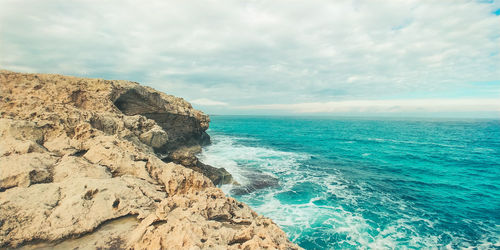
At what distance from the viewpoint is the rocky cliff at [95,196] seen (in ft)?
17.2

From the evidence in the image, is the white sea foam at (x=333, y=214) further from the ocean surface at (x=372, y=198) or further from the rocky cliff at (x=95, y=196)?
the rocky cliff at (x=95, y=196)

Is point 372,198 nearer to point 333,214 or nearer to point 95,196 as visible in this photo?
point 333,214

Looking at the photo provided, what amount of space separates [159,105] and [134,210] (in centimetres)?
2262

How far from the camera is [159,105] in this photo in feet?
88.5

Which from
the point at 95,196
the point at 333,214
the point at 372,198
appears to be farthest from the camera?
the point at 372,198

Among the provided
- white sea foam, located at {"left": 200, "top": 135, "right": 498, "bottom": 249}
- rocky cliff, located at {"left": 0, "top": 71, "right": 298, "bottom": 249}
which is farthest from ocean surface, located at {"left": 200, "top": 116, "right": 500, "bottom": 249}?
rocky cliff, located at {"left": 0, "top": 71, "right": 298, "bottom": 249}

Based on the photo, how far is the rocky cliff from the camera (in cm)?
525

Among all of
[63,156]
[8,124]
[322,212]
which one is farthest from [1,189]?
[322,212]

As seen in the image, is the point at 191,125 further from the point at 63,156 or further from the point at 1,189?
the point at 1,189

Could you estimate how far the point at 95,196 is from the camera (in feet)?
21.5

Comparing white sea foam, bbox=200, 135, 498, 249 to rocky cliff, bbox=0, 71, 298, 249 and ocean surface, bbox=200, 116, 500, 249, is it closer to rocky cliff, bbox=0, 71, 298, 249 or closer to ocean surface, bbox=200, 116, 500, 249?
ocean surface, bbox=200, 116, 500, 249

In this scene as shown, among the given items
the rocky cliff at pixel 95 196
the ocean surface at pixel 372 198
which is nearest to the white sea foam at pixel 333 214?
the ocean surface at pixel 372 198

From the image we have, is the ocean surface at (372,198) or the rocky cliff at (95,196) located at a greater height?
the rocky cliff at (95,196)

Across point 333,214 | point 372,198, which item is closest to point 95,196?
point 333,214
